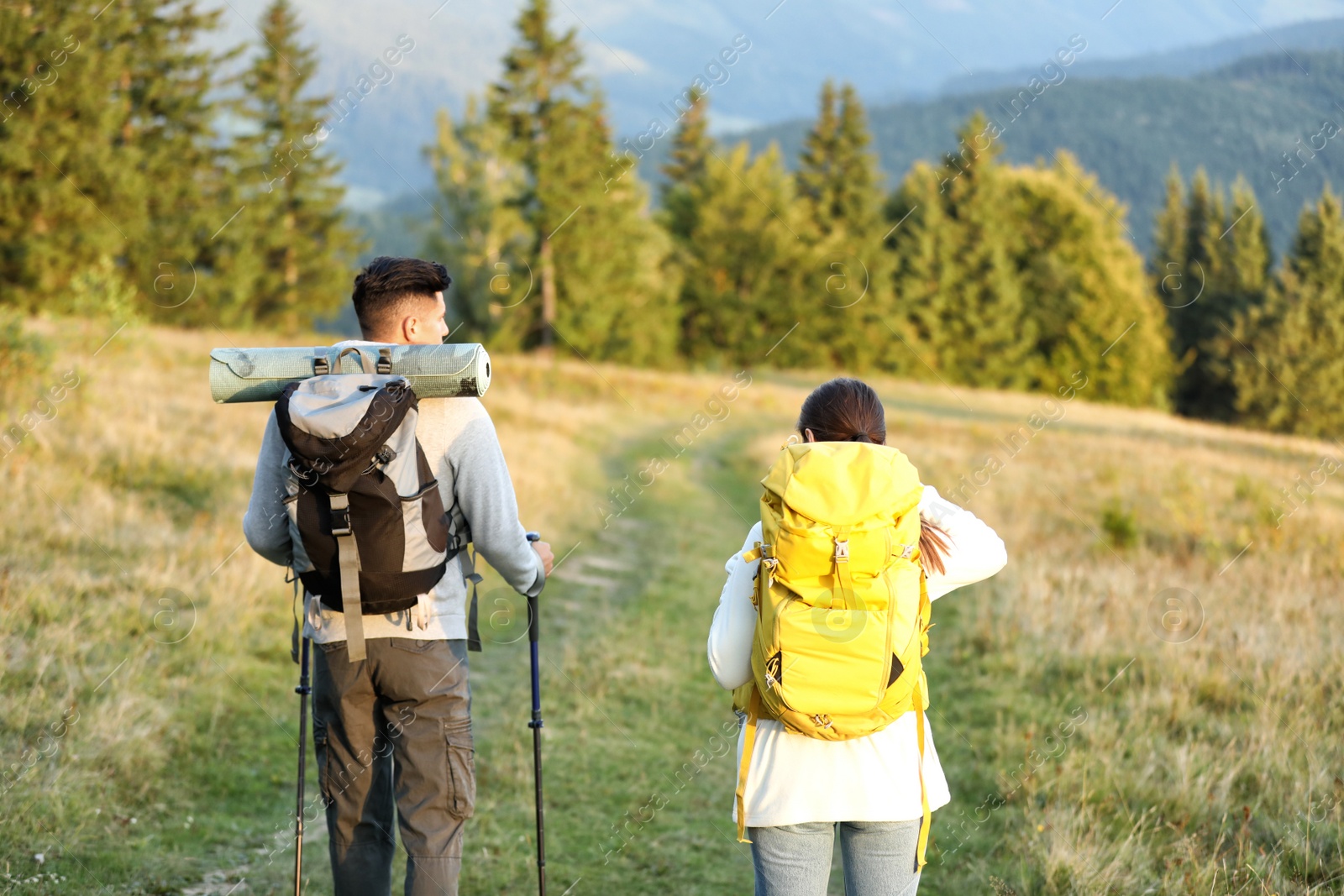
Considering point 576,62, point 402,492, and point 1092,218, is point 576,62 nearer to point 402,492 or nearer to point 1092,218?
point 1092,218

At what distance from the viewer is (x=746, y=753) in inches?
99.3

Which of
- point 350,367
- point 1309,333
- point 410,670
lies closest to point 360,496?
point 350,367

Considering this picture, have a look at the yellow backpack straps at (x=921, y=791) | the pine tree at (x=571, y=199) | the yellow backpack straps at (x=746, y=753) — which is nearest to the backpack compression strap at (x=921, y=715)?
the yellow backpack straps at (x=921, y=791)

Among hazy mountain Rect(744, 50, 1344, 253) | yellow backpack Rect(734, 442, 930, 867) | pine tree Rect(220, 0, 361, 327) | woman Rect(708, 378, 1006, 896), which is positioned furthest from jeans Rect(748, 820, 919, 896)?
hazy mountain Rect(744, 50, 1344, 253)

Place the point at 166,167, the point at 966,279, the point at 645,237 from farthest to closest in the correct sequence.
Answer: the point at 966,279 → the point at 645,237 → the point at 166,167

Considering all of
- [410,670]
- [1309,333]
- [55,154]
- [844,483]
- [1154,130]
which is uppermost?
[1154,130]

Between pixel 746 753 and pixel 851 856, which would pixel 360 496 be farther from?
pixel 851 856

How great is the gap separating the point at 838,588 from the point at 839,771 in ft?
1.63

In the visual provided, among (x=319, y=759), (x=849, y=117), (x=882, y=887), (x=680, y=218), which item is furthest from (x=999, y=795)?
(x=849, y=117)

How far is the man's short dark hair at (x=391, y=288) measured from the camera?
2.99 meters

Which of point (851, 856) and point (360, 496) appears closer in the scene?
point (851, 856)

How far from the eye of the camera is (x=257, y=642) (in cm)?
664

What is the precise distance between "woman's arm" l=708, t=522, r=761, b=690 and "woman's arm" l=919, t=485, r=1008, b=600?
1.56 feet

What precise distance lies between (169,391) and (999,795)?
12792 mm
